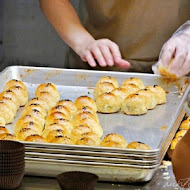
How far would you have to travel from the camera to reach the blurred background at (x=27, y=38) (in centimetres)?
423

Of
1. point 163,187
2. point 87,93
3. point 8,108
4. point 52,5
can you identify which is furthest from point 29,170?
point 52,5

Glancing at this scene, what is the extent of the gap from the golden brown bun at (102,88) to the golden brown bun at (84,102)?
16cm

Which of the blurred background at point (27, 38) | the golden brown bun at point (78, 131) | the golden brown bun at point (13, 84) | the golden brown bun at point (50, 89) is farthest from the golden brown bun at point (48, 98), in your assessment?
the blurred background at point (27, 38)

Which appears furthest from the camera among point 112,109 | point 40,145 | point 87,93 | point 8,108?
point 87,93

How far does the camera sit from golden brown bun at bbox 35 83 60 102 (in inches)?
106

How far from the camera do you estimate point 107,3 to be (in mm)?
3045

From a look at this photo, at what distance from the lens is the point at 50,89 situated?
2.72 m

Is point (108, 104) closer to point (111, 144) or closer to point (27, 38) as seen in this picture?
point (111, 144)

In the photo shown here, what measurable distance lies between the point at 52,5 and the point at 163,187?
61.0 inches

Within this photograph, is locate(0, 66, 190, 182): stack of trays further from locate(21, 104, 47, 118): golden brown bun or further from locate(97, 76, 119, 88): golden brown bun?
locate(21, 104, 47, 118): golden brown bun

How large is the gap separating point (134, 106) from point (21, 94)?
546 mm

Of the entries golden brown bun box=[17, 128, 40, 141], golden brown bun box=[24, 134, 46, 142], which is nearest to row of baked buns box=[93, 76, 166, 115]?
golden brown bun box=[17, 128, 40, 141]

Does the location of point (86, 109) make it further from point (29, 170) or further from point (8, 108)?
point (29, 170)

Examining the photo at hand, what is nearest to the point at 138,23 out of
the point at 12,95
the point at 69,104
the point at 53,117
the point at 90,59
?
the point at 90,59
